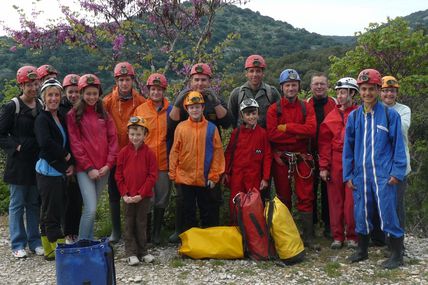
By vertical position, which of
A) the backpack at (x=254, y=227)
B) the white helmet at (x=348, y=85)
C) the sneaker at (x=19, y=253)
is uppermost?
the white helmet at (x=348, y=85)

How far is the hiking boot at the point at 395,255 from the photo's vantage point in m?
5.47

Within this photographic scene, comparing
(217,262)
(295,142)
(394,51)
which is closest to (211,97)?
(295,142)

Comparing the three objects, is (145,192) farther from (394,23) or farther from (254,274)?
(394,23)

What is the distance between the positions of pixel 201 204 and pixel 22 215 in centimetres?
244

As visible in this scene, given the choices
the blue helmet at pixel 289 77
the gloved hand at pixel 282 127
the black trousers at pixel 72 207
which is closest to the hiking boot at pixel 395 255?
the gloved hand at pixel 282 127

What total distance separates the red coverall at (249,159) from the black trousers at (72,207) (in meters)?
2.07

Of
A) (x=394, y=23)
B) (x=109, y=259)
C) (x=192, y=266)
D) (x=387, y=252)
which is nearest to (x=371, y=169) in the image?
(x=387, y=252)

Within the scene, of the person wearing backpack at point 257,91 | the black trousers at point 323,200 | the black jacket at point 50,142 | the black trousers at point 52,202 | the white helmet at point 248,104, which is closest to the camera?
the black jacket at point 50,142

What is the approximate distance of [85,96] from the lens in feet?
18.7

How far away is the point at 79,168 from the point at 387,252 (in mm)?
4118

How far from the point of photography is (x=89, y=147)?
5688 millimetres

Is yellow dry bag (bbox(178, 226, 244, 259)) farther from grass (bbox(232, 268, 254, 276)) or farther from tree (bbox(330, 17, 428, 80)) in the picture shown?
tree (bbox(330, 17, 428, 80))

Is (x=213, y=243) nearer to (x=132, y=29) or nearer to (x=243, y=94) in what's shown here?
(x=243, y=94)

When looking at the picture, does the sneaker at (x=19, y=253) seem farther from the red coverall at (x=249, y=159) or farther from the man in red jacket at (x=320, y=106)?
the man in red jacket at (x=320, y=106)
